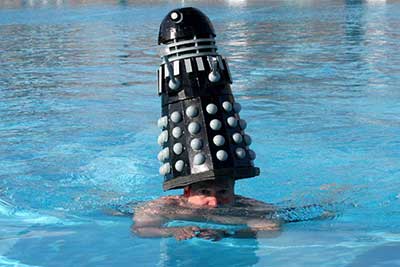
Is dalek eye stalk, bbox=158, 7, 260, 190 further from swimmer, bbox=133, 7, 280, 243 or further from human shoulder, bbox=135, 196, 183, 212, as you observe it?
human shoulder, bbox=135, 196, 183, 212

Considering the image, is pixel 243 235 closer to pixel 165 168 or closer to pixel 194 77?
pixel 165 168

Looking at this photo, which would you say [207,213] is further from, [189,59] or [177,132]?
[189,59]

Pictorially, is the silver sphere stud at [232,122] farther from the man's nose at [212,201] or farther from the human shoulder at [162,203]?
the human shoulder at [162,203]

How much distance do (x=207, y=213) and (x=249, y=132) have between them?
10.5 ft

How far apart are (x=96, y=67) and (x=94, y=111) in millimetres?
3757

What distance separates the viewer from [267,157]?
5941 millimetres

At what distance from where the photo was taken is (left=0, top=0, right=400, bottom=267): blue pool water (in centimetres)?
369

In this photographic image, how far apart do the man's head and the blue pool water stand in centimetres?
25

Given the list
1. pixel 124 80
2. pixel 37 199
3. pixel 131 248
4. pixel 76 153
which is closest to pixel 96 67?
pixel 124 80

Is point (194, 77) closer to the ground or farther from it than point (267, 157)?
farther from it

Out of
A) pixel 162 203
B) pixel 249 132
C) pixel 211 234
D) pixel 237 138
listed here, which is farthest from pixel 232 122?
pixel 249 132

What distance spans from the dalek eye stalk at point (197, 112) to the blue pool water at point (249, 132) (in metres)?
0.47

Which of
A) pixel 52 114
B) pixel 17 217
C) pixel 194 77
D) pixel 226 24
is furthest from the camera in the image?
pixel 226 24

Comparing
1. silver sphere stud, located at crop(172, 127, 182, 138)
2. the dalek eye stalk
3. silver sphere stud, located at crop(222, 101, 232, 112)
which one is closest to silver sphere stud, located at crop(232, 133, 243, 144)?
the dalek eye stalk
